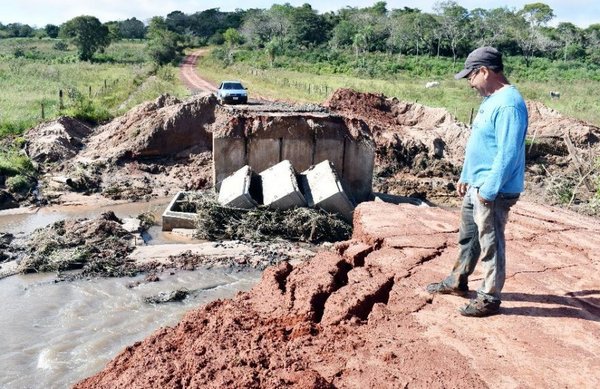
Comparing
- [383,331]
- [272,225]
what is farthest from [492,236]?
[272,225]

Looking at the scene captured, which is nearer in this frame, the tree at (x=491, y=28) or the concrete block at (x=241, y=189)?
the concrete block at (x=241, y=189)

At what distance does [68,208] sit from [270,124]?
202 inches

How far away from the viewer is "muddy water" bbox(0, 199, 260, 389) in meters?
5.35

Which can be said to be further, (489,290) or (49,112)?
(49,112)

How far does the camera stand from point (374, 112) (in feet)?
68.0

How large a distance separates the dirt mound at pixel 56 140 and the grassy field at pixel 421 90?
1182 centimetres

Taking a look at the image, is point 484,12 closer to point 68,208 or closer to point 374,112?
point 374,112

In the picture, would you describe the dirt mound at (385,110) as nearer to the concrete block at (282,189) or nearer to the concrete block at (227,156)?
the concrete block at (227,156)

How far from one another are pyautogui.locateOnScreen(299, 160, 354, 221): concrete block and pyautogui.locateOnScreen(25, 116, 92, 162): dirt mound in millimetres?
8841

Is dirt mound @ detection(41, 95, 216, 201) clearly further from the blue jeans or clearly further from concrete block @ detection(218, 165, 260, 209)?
the blue jeans

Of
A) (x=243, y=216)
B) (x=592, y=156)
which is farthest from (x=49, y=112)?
(x=592, y=156)

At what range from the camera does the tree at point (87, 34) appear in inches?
2095

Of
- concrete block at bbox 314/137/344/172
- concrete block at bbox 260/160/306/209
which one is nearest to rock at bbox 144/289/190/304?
concrete block at bbox 260/160/306/209

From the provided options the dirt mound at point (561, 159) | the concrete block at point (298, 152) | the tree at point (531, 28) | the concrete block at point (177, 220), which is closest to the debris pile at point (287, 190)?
the concrete block at point (298, 152)
